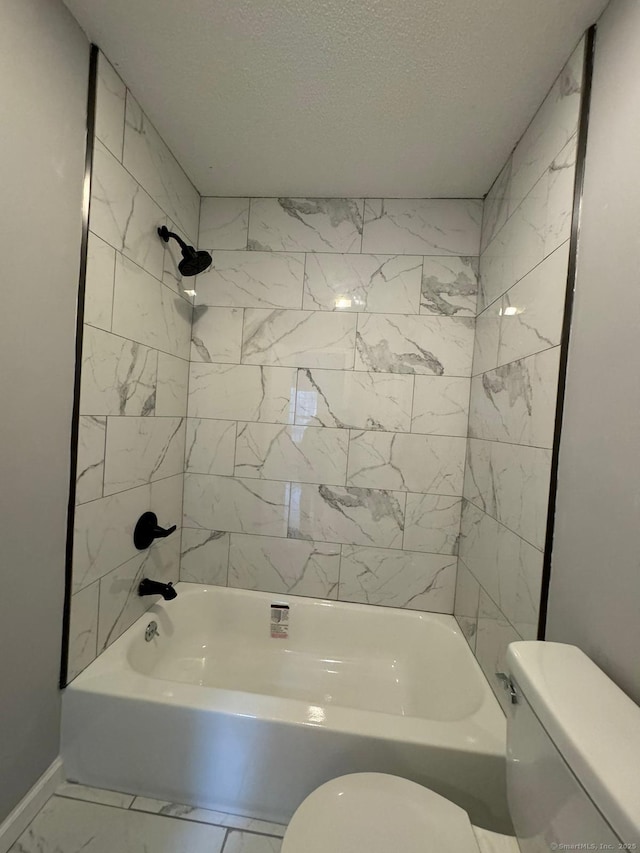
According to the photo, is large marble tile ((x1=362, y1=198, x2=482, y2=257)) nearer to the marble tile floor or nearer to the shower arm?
the shower arm

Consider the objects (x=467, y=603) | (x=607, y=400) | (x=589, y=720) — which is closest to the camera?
(x=589, y=720)

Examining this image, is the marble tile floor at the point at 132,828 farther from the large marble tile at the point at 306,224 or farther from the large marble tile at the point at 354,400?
the large marble tile at the point at 306,224

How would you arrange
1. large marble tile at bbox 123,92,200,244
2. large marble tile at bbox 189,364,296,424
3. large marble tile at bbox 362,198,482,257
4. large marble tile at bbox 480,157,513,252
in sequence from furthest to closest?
large marble tile at bbox 189,364,296,424, large marble tile at bbox 362,198,482,257, large marble tile at bbox 480,157,513,252, large marble tile at bbox 123,92,200,244

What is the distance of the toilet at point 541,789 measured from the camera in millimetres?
511

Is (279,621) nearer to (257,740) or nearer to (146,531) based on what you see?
(257,740)

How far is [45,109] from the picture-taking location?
0.95 meters

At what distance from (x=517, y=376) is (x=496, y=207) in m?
0.83

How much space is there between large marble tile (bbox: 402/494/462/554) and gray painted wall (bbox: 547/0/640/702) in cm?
79

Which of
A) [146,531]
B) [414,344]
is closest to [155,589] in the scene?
[146,531]

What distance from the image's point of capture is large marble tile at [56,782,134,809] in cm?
115

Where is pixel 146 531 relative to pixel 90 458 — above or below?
below

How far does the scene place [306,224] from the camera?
5.87 ft

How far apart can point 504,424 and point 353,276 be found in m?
1.01

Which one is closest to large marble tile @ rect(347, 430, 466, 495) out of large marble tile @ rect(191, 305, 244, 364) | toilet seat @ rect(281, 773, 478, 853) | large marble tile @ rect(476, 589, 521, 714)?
large marble tile @ rect(476, 589, 521, 714)
